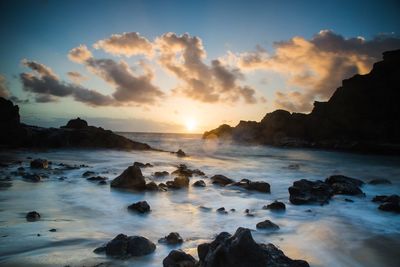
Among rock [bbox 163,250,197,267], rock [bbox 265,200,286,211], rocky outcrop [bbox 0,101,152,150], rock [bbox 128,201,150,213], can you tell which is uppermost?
rocky outcrop [bbox 0,101,152,150]

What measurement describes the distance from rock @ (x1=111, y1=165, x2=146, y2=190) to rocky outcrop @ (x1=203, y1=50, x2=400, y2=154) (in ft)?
147

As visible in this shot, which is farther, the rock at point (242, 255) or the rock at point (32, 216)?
the rock at point (32, 216)

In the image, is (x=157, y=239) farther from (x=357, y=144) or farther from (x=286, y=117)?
(x=286, y=117)

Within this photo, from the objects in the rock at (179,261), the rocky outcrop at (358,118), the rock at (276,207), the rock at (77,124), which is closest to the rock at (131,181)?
the rock at (276,207)

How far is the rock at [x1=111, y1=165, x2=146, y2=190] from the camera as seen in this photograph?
1127 centimetres

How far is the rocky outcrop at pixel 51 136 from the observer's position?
93.9 ft

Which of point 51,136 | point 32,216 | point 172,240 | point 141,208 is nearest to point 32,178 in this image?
point 32,216

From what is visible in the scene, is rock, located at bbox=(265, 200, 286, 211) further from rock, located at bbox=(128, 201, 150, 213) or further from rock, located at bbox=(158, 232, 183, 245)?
rock, located at bbox=(158, 232, 183, 245)

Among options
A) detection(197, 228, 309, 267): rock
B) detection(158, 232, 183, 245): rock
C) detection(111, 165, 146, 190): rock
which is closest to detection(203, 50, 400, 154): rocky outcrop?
detection(111, 165, 146, 190): rock

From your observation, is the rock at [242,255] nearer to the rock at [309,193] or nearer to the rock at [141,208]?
the rock at [141,208]

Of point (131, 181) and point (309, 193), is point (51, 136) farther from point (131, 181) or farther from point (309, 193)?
point (309, 193)

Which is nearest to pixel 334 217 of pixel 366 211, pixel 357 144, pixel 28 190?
pixel 366 211

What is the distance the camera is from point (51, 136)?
32250mm

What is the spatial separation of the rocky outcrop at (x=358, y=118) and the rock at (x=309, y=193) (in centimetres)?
3981
